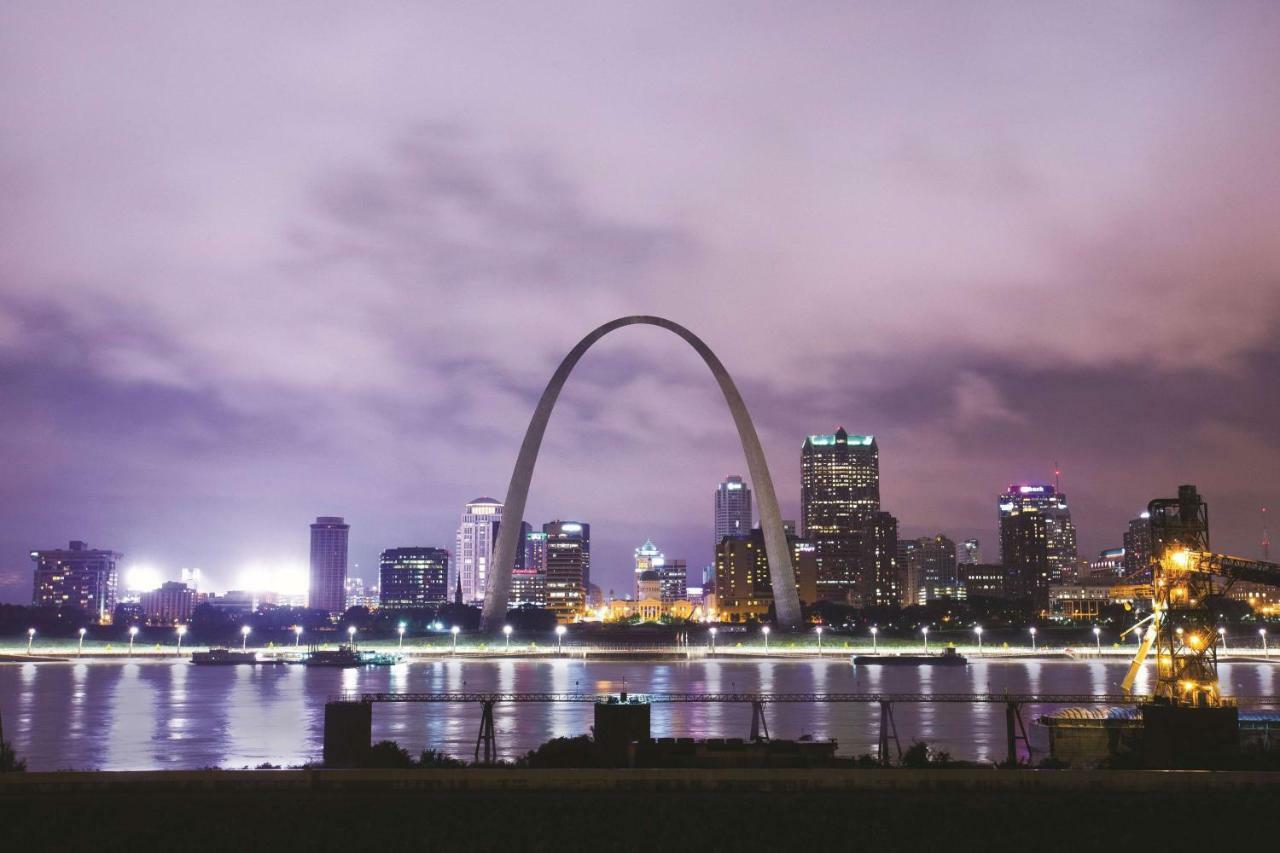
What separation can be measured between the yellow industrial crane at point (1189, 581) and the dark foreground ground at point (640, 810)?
692 inches

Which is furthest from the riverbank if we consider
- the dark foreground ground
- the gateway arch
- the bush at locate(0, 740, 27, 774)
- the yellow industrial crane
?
the dark foreground ground

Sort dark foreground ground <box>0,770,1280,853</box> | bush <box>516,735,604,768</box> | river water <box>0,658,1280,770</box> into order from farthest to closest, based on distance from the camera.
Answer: river water <box>0,658,1280,770</box> → bush <box>516,735,604,768</box> → dark foreground ground <box>0,770,1280,853</box>

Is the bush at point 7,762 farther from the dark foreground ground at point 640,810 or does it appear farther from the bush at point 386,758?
the bush at point 386,758

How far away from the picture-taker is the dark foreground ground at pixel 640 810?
76.3 ft

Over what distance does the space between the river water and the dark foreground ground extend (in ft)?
54.5

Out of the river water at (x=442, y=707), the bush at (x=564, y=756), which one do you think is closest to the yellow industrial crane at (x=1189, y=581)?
the river water at (x=442, y=707)

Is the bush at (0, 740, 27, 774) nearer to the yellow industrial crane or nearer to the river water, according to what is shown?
the river water

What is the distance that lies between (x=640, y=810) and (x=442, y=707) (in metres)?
48.1

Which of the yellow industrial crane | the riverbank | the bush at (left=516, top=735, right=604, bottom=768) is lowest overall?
the riverbank

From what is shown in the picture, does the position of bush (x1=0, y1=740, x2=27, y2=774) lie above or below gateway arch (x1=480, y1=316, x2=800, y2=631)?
below

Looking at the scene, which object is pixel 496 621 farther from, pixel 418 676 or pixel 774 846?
pixel 774 846

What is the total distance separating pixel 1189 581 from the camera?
Answer: 1752 inches

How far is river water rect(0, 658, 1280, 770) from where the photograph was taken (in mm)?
49875

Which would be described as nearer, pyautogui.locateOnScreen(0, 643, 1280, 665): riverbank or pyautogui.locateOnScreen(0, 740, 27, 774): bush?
pyautogui.locateOnScreen(0, 740, 27, 774): bush
